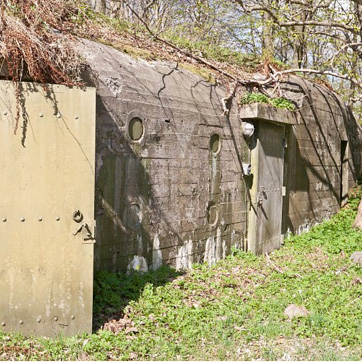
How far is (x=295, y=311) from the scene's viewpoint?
5.70 meters

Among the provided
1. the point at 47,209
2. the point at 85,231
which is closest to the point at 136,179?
the point at 85,231

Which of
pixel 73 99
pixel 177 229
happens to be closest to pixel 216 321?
pixel 177 229

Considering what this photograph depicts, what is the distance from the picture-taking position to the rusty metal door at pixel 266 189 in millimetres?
8977

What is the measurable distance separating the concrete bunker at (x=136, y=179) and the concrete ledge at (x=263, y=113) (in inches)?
1.0

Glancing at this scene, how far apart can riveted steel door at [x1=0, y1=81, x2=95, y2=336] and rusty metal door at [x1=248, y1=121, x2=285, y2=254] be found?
477 centimetres

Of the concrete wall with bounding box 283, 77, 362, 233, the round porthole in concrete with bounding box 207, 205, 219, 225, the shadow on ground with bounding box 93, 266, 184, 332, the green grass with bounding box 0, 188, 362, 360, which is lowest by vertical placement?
the green grass with bounding box 0, 188, 362, 360

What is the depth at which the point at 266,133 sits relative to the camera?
30.3 feet

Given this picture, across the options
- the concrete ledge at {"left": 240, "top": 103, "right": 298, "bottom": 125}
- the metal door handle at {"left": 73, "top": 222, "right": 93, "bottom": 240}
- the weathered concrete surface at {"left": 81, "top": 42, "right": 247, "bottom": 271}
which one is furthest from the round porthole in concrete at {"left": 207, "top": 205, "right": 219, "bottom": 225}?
the metal door handle at {"left": 73, "top": 222, "right": 93, "bottom": 240}

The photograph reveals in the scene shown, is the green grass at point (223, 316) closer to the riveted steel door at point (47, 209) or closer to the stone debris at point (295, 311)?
the stone debris at point (295, 311)

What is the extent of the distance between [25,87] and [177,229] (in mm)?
3412

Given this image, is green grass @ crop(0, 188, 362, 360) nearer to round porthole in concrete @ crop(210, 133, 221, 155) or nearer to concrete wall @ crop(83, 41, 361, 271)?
concrete wall @ crop(83, 41, 361, 271)

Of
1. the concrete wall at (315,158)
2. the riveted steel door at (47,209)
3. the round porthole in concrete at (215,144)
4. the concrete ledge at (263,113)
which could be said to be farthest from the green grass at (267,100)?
the riveted steel door at (47,209)

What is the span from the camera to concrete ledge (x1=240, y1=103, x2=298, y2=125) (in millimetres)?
8633

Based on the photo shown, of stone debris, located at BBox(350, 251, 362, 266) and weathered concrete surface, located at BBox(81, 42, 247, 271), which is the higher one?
weathered concrete surface, located at BBox(81, 42, 247, 271)
